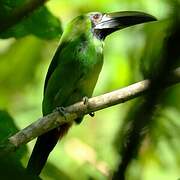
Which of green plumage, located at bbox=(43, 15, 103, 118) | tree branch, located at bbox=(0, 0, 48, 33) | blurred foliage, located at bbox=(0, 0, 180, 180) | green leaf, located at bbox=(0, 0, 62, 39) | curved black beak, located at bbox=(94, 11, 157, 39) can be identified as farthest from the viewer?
blurred foliage, located at bbox=(0, 0, 180, 180)

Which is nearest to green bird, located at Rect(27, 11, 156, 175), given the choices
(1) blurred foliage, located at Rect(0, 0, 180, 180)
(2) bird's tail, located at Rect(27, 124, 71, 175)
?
(2) bird's tail, located at Rect(27, 124, 71, 175)

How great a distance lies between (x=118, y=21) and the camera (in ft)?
11.4

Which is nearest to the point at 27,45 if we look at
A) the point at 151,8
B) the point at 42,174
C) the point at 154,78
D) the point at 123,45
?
the point at 123,45

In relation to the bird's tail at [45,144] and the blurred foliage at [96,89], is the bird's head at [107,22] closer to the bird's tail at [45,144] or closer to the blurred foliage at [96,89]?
the blurred foliage at [96,89]

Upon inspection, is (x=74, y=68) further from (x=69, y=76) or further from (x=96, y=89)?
(x=96, y=89)

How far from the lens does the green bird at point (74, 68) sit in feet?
10.7

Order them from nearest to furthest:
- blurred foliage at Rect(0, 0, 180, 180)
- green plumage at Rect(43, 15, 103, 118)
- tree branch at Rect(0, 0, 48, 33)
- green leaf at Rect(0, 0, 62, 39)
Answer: tree branch at Rect(0, 0, 48, 33), green leaf at Rect(0, 0, 62, 39), green plumage at Rect(43, 15, 103, 118), blurred foliage at Rect(0, 0, 180, 180)

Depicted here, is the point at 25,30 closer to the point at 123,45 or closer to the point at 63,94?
the point at 63,94

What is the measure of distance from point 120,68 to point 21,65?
0.87 metres

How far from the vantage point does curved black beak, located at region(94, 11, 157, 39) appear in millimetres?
3162

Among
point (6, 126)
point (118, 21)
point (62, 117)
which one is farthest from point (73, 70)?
point (6, 126)

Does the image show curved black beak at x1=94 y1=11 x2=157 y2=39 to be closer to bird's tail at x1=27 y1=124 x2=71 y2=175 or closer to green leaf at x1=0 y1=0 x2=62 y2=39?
bird's tail at x1=27 y1=124 x2=71 y2=175

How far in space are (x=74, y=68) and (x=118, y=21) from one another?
0.43 m

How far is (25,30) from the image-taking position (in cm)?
213
